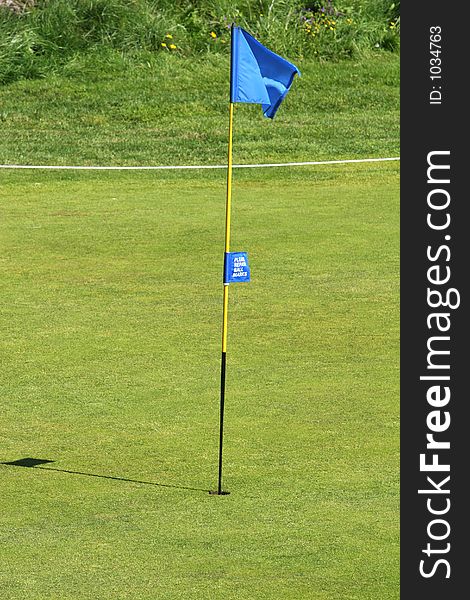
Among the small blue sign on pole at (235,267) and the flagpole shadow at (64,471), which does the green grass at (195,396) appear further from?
the small blue sign on pole at (235,267)

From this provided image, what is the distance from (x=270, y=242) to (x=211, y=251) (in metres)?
0.83

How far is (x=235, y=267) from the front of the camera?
10.6 metres

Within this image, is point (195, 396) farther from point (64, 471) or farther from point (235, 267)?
point (64, 471)

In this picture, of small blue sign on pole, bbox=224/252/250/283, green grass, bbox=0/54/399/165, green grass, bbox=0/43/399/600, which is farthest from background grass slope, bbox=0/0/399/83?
small blue sign on pole, bbox=224/252/250/283

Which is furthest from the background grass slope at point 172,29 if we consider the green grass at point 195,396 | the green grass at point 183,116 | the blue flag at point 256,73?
the blue flag at point 256,73

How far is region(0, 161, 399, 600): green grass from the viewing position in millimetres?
8594

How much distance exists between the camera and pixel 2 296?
15.9 metres

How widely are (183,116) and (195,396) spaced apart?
14.6 meters

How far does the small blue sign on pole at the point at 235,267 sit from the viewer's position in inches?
414

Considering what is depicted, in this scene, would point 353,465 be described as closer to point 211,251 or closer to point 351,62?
point 211,251

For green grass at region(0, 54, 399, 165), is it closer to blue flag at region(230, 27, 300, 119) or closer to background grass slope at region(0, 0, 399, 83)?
background grass slope at region(0, 0, 399, 83)

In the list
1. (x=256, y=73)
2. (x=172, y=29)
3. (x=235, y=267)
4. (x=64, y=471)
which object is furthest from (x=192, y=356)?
(x=172, y=29)

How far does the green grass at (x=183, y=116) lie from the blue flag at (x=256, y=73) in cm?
1304

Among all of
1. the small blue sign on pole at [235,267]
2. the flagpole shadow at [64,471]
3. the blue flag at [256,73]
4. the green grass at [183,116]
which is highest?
the green grass at [183,116]
